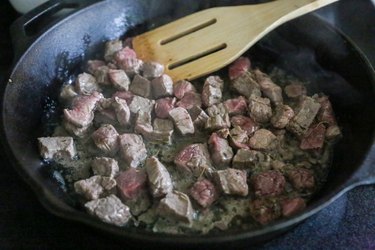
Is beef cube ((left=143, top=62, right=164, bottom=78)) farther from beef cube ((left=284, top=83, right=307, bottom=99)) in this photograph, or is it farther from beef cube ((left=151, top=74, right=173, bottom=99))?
beef cube ((left=284, top=83, right=307, bottom=99))

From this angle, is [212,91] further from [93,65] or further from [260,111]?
[93,65]

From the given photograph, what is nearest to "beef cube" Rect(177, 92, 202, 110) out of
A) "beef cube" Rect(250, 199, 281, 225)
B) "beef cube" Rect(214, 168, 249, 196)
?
"beef cube" Rect(214, 168, 249, 196)

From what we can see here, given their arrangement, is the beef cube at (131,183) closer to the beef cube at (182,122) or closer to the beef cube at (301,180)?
the beef cube at (182,122)

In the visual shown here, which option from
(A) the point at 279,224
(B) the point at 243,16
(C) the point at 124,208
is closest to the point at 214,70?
(B) the point at 243,16

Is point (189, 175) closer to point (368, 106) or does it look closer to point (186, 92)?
point (186, 92)

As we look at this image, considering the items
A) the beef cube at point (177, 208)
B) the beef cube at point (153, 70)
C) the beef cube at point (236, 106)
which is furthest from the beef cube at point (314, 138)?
the beef cube at point (153, 70)

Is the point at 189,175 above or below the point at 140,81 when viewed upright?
below
